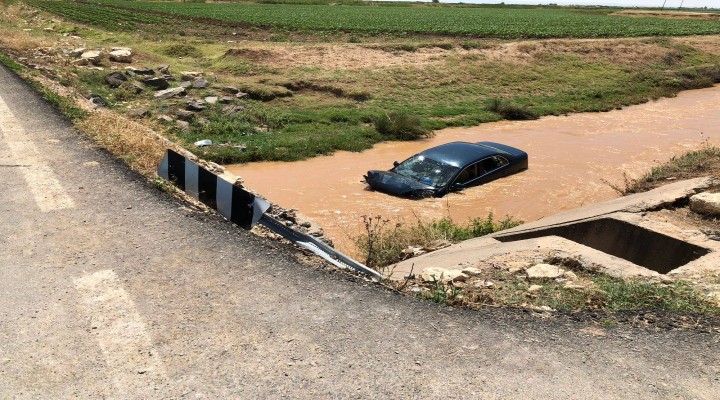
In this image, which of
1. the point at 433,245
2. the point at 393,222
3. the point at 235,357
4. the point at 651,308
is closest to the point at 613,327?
the point at 651,308

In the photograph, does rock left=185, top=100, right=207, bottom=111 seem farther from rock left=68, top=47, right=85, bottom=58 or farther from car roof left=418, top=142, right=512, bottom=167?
rock left=68, top=47, right=85, bottom=58

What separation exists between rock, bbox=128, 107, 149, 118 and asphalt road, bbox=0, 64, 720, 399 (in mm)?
10219

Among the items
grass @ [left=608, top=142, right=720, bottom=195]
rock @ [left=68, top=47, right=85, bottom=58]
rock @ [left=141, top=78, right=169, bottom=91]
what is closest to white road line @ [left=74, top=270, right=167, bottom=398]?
grass @ [left=608, top=142, right=720, bottom=195]

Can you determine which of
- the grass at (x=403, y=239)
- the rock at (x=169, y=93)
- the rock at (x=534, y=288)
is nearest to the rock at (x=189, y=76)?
the rock at (x=169, y=93)

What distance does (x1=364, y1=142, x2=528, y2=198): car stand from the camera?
12781 millimetres

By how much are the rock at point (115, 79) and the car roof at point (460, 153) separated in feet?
36.1

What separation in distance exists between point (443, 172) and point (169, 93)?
9997mm

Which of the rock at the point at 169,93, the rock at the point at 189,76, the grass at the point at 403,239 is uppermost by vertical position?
the grass at the point at 403,239

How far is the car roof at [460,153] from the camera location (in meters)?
13.2

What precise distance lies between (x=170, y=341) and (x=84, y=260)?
1.79m

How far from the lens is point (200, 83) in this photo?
20609 millimetres

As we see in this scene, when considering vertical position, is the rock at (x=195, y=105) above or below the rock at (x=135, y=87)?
below

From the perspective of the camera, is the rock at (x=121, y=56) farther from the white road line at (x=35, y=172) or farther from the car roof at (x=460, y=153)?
the car roof at (x=460, y=153)

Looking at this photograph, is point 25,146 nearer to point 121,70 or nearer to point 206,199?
point 206,199
